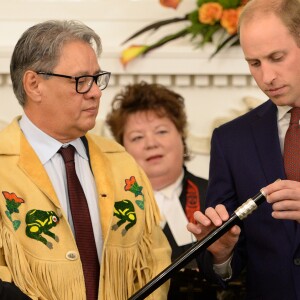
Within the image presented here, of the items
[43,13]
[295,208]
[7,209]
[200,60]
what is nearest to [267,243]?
[295,208]

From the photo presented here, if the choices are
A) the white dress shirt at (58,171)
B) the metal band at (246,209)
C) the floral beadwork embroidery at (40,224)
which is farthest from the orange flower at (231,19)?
the metal band at (246,209)

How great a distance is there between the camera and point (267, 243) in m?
2.93

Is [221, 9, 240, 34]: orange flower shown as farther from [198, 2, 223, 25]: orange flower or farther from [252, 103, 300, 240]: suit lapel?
[252, 103, 300, 240]: suit lapel

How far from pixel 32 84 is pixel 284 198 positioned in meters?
0.87

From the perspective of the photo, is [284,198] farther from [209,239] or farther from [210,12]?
[210,12]

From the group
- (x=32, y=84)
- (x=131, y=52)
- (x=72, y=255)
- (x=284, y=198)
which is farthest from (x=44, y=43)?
(x=131, y=52)

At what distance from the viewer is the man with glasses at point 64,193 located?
282 cm

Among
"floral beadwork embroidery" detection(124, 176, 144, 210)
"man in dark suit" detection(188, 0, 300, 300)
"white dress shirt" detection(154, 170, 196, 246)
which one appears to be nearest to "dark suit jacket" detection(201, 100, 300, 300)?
"man in dark suit" detection(188, 0, 300, 300)

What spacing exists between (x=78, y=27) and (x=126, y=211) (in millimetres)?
594

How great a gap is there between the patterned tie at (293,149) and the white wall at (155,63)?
194 centimetres

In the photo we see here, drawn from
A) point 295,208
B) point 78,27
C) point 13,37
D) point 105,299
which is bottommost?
point 105,299

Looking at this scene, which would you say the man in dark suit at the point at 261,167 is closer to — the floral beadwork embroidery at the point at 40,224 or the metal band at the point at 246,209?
the metal band at the point at 246,209

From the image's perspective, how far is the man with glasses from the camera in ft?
9.26

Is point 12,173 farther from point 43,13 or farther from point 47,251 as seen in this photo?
point 43,13
